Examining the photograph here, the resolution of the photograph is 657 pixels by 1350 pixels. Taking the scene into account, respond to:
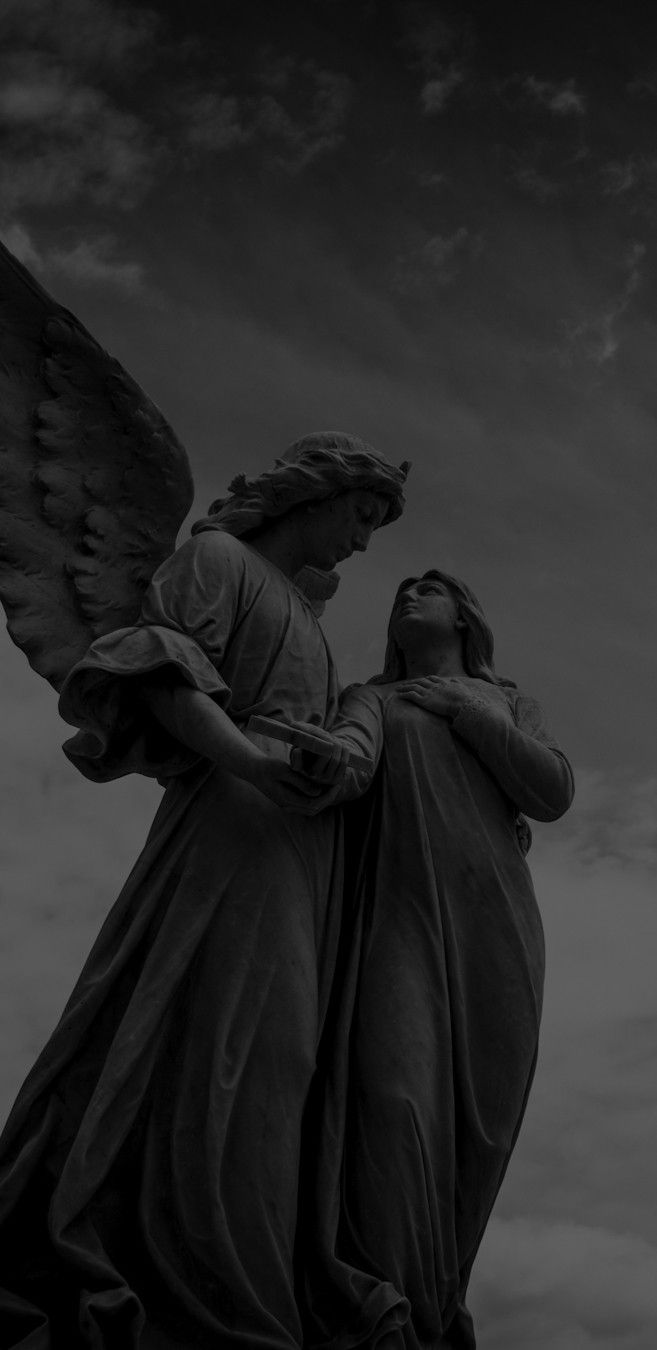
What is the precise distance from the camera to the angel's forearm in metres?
7.77

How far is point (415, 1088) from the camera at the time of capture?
771cm

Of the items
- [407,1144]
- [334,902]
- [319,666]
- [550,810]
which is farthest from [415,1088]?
[319,666]

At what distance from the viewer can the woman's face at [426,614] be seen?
9.04 metres

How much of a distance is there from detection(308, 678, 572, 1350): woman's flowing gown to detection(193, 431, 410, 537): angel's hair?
961 mm

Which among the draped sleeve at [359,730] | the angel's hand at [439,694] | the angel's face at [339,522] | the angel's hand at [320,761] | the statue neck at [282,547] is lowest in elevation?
the angel's hand at [320,761]

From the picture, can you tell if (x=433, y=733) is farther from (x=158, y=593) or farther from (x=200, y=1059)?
(x=200, y=1059)

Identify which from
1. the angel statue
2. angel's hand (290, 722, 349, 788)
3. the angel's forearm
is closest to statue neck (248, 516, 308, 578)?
the angel statue

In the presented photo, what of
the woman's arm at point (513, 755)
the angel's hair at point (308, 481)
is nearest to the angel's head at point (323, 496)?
the angel's hair at point (308, 481)

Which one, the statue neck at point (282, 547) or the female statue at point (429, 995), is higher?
the statue neck at point (282, 547)

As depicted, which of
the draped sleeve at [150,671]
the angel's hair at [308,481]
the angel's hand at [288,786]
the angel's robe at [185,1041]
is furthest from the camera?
the angel's hair at [308,481]

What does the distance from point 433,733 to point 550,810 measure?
0.63m

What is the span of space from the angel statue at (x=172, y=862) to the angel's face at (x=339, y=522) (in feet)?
0.04

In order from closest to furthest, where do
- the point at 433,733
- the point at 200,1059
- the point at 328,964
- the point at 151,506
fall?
the point at 200,1059
the point at 328,964
the point at 433,733
the point at 151,506

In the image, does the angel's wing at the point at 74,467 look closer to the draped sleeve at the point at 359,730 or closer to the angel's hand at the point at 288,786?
→ the draped sleeve at the point at 359,730
